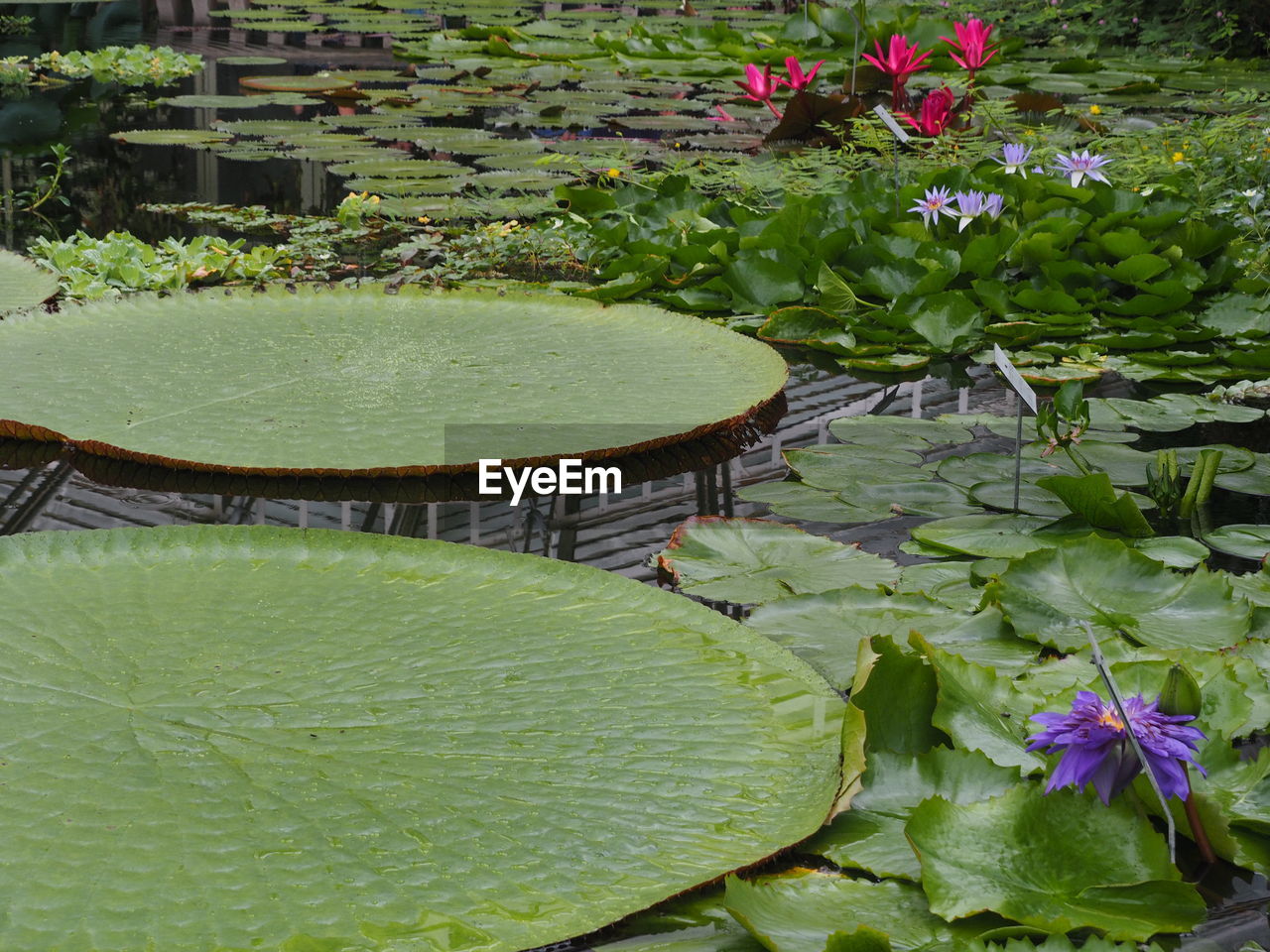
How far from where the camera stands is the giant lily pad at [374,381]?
1.92m

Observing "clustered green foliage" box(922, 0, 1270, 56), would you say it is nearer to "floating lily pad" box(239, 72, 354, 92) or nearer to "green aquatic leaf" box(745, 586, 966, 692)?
"floating lily pad" box(239, 72, 354, 92)

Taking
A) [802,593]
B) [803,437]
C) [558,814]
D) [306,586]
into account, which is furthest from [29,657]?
[803,437]

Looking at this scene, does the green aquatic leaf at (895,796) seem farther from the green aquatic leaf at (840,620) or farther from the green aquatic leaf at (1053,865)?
the green aquatic leaf at (840,620)

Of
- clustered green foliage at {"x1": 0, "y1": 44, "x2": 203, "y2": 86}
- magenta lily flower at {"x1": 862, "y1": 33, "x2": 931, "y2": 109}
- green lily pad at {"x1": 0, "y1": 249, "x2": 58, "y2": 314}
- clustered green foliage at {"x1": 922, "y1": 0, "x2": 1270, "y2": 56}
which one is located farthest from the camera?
clustered green foliage at {"x1": 922, "y1": 0, "x2": 1270, "y2": 56}

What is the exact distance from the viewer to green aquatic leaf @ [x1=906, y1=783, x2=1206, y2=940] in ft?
3.40

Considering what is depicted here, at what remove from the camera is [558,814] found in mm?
1143

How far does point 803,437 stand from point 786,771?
1.12 m

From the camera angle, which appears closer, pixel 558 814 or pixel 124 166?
pixel 558 814

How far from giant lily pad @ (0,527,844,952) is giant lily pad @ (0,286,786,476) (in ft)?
1.05

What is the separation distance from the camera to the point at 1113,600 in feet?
5.15

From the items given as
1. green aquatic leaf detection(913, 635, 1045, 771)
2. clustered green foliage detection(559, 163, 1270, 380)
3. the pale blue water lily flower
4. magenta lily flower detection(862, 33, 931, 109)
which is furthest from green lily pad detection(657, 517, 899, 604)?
magenta lily flower detection(862, 33, 931, 109)

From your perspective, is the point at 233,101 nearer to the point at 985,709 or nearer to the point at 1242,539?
the point at 1242,539

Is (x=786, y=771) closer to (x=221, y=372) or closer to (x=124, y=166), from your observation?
(x=221, y=372)

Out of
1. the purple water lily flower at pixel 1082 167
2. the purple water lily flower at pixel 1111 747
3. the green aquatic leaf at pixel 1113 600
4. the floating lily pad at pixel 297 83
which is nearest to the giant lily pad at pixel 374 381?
the green aquatic leaf at pixel 1113 600
